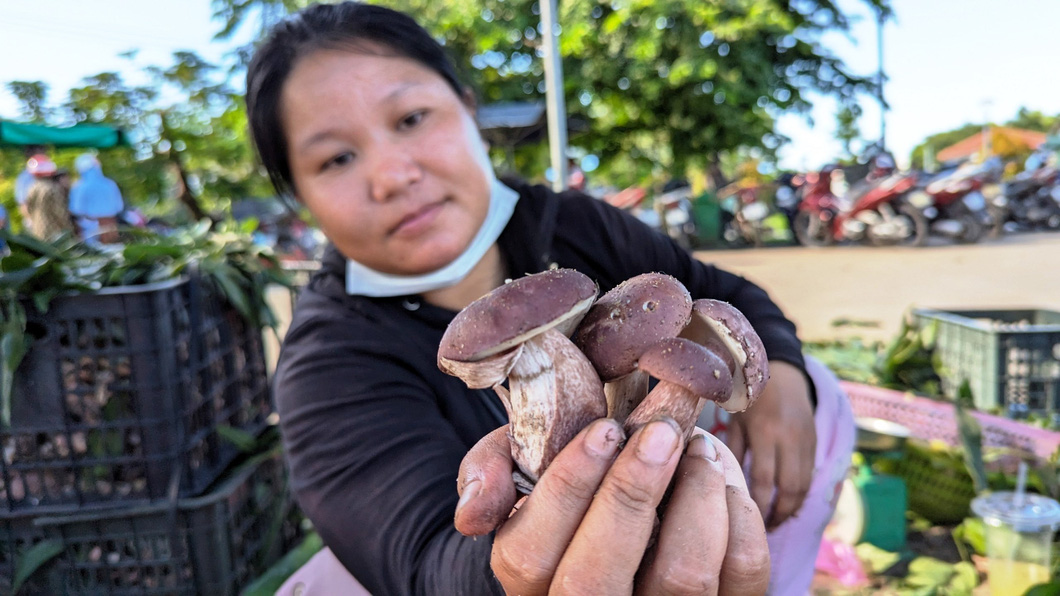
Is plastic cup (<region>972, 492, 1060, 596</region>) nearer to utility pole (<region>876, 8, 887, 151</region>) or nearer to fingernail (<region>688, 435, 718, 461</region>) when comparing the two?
fingernail (<region>688, 435, 718, 461</region>)

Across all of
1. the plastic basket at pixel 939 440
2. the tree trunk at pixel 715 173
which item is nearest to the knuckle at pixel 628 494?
the plastic basket at pixel 939 440

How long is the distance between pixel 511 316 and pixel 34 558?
1.71 metres

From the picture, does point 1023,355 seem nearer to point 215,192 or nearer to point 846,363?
point 846,363

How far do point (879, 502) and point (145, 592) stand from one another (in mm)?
2407

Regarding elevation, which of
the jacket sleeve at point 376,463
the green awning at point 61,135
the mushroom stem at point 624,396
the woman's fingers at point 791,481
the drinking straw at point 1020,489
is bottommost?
the drinking straw at point 1020,489

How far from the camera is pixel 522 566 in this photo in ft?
2.25

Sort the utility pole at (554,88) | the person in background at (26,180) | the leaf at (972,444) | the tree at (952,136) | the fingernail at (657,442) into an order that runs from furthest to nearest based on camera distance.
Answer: the tree at (952,136)
the utility pole at (554,88)
the person in background at (26,180)
the leaf at (972,444)
the fingernail at (657,442)

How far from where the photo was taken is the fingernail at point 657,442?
62cm

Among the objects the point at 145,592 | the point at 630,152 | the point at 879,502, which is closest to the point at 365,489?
the point at 145,592

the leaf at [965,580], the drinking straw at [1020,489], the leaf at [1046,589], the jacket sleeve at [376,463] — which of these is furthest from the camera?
the leaf at [965,580]

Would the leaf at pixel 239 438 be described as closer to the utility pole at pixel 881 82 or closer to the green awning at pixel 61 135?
the green awning at pixel 61 135

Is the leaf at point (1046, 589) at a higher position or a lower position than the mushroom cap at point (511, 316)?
lower

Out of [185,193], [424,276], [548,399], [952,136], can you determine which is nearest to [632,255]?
[424,276]

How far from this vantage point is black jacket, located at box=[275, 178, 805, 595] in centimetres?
95
